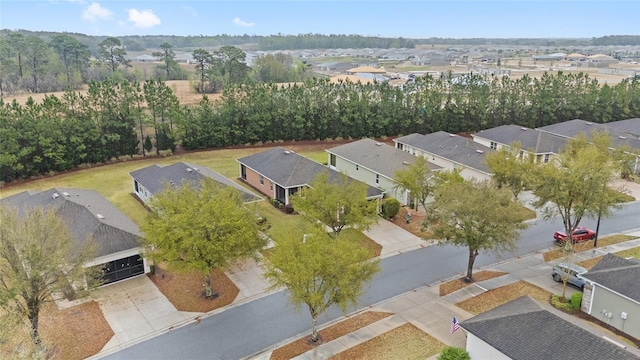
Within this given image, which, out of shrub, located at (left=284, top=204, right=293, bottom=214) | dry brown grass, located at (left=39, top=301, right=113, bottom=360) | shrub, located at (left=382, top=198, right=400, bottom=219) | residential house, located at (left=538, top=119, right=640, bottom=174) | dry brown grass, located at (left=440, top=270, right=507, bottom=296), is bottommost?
dry brown grass, located at (left=39, top=301, right=113, bottom=360)

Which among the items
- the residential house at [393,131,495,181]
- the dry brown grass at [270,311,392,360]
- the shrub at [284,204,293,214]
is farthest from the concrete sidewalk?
the shrub at [284,204,293,214]

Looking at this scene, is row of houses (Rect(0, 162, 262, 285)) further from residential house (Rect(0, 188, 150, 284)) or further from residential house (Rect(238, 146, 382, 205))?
residential house (Rect(238, 146, 382, 205))

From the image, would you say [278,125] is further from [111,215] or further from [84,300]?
[84,300]

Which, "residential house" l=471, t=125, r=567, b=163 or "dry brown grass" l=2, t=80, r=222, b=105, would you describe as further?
"dry brown grass" l=2, t=80, r=222, b=105

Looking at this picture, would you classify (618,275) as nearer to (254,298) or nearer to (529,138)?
(254,298)

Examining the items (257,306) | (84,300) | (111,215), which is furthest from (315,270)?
(111,215)

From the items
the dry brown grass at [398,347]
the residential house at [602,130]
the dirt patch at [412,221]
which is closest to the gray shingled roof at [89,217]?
the dry brown grass at [398,347]
